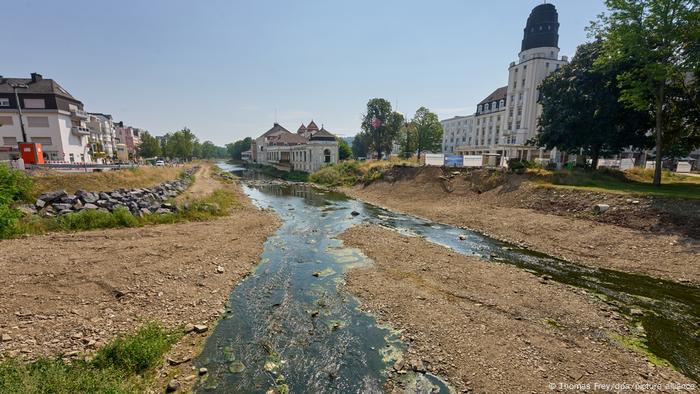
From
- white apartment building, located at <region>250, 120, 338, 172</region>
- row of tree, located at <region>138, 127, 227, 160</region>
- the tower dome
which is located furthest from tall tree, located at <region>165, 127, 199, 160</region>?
the tower dome

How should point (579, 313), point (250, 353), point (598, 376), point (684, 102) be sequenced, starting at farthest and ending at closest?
1. point (684, 102)
2. point (579, 313)
3. point (250, 353)
4. point (598, 376)

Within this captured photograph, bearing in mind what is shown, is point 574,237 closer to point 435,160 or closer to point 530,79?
point 435,160

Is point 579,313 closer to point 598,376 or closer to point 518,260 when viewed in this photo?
point 598,376

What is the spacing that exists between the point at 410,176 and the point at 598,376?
38551mm

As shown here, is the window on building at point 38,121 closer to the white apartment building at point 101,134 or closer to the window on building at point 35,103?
the window on building at point 35,103

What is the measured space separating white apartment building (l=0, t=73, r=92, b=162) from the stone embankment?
29623 millimetres

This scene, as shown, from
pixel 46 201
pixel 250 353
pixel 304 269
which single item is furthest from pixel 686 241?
pixel 46 201

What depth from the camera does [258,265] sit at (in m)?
17.2

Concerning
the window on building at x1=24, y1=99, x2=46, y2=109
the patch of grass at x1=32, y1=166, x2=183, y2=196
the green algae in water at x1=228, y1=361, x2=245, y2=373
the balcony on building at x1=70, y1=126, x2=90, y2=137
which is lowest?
the green algae in water at x1=228, y1=361, x2=245, y2=373

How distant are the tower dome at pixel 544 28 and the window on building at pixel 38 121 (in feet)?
278

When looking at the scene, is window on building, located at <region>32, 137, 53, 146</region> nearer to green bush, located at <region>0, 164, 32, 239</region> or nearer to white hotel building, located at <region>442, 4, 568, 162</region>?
green bush, located at <region>0, 164, 32, 239</region>

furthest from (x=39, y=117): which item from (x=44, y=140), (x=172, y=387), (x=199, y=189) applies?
(x=172, y=387)

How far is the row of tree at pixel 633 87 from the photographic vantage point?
24266mm

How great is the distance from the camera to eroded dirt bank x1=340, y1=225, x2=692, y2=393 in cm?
862
